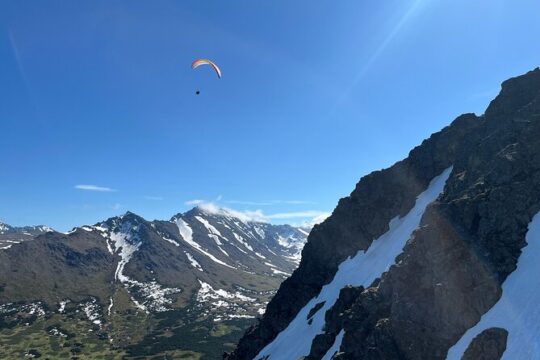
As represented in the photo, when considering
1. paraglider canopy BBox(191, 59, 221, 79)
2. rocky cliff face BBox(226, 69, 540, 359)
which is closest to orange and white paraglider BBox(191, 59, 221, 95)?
paraglider canopy BBox(191, 59, 221, 79)

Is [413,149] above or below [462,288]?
above

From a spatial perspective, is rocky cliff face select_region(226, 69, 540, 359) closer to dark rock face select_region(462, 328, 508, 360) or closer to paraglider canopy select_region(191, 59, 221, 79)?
dark rock face select_region(462, 328, 508, 360)

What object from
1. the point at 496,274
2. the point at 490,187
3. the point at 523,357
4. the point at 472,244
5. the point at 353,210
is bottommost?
the point at 523,357

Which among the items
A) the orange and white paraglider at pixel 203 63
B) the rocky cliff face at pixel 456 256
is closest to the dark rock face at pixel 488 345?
the rocky cliff face at pixel 456 256

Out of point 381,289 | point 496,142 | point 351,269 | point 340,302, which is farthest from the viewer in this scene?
point 351,269

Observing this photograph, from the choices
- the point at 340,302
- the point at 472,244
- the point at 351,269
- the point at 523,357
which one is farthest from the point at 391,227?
the point at 523,357

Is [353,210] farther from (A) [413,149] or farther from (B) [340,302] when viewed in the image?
(B) [340,302]

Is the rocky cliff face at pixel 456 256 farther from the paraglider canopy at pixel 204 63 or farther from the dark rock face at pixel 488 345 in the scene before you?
the paraglider canopy at pixel 204 63
